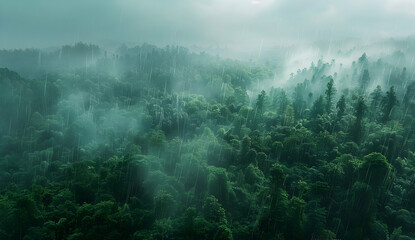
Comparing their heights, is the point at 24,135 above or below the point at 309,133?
below

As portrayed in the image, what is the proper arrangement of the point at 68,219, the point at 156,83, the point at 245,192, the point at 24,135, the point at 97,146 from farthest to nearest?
the point at 156,83, the point at 24,135, the point at 97,146, the point at 245,192, the point at 68,219

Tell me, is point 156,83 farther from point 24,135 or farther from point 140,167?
point 140,167

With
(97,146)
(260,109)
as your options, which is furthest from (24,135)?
(260,109)

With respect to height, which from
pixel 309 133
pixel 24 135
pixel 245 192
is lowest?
pixel 24 135

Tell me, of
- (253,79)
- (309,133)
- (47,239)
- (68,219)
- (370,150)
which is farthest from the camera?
(253,79)

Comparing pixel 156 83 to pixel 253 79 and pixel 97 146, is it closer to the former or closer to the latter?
pixel 253 79

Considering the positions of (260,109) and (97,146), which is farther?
(260,109)
